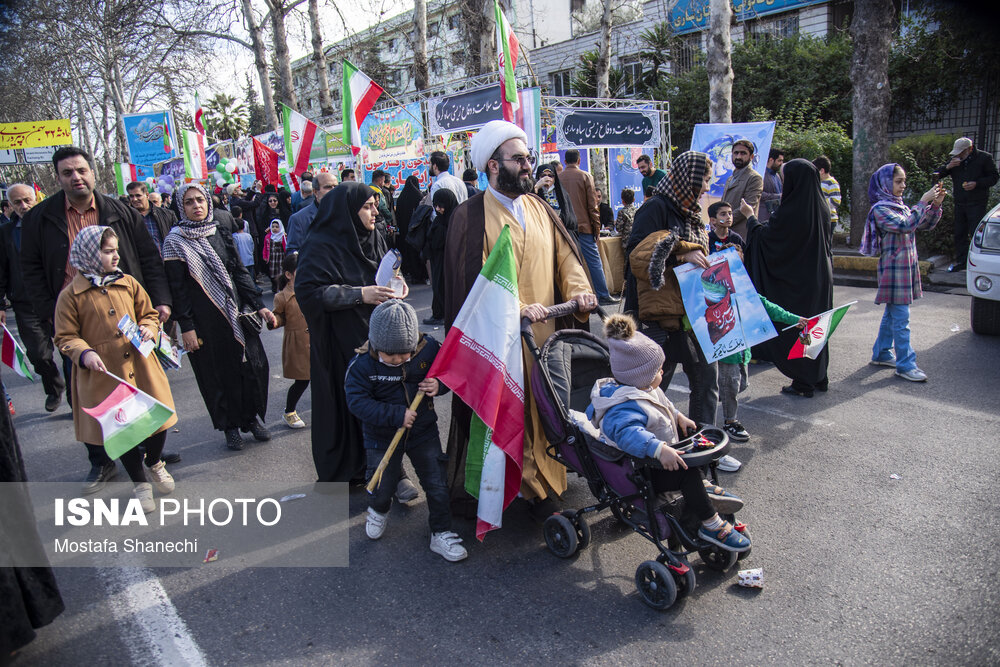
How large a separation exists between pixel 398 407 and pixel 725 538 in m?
1.67

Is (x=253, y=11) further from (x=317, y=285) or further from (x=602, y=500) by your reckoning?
(x=602, y=500)

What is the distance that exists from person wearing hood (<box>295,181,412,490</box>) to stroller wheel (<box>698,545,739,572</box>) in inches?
74.8

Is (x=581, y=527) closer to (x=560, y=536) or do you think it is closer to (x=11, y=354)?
(x=560, y=536)

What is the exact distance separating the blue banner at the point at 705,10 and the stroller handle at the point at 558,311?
23105 millimetres

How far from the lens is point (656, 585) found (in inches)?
113

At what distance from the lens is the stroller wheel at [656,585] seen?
281 cm

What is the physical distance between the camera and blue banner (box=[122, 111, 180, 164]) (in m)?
19.6

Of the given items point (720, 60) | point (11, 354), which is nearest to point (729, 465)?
point (11, 354)

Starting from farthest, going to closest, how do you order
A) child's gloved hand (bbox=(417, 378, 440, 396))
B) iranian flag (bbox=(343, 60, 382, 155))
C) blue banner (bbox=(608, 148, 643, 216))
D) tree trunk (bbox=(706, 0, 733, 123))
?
1. blue banner (bbox=(608, 148, 643, 216))
2. tree trunk (bbox=(706, 0, 733, 123))
3. iranian flag (bbox=(343, 60, 382, 155))
4. child's gloved hand (bbox=(417, 378, 440, 396))

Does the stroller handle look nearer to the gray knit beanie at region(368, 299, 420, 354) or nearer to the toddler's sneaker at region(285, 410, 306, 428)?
the gray knit beanie at region(368, 299, 420, 354)

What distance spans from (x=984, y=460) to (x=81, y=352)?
18.0ft

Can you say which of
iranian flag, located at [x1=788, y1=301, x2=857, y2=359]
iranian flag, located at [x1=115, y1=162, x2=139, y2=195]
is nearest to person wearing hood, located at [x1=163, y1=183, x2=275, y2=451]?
iranian flag, located at [x1=788, y1=301, x2=857, y2=359]

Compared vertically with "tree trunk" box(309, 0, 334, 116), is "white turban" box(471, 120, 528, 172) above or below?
below

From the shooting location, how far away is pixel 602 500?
325cm
